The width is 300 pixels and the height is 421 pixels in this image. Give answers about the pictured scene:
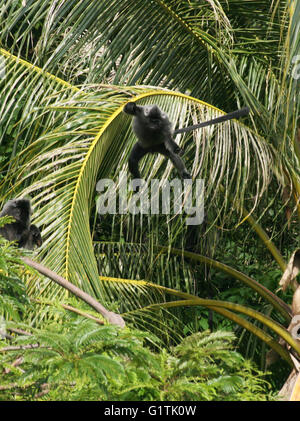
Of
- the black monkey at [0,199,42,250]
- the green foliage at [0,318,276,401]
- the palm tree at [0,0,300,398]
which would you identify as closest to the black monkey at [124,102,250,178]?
the palm tree at [0,0,300,398]

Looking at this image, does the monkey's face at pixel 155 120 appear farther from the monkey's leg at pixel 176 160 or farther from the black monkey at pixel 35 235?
the black monkey at pixel 35 235

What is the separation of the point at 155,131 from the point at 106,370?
1678mm

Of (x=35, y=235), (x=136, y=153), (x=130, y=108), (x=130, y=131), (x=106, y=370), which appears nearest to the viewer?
(x=106, y=370)

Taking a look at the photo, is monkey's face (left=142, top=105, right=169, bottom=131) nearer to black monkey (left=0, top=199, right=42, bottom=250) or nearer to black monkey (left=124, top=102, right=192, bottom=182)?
black monkey (left=124, top=102, right=192, bottom=182)

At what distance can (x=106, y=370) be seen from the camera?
149 cm

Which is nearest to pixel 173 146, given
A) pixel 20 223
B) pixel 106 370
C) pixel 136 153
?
pixel 136 153

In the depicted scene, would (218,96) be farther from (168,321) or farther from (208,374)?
(208,374)

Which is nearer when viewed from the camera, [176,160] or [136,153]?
[176,160]

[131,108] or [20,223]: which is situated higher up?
[131,108]

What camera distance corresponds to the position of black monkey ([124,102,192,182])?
117 inches

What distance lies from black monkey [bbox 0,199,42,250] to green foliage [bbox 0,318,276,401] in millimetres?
1861

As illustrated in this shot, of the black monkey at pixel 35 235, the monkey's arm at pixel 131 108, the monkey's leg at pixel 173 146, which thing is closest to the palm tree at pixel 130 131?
the black monkey at pixel 35 235

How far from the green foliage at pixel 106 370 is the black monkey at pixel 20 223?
186cm

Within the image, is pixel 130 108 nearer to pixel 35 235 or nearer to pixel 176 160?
pixel 176 160
